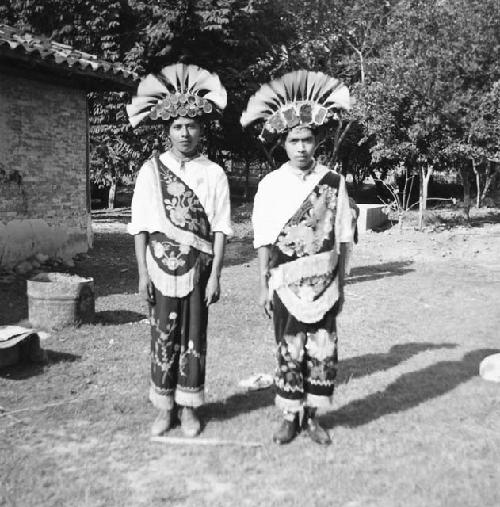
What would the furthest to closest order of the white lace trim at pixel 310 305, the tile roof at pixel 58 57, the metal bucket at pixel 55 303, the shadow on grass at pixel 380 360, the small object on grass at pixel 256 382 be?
the tile roof at pixel 58 57 → the metal bucket at pixel 55 303 → the shadow on grass at pixel 380 360 → the small object on grass at pixel 256 382 → the white lace trim at pixel 310 305

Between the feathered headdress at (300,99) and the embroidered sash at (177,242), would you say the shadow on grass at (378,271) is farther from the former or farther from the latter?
the embroidered sash at (177,242)

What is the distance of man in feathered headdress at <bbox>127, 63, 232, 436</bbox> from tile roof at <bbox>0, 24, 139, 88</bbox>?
5.50 metres

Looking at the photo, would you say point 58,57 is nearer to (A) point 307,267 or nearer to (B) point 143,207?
(B) point 143,207

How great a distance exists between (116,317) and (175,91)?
3.80 metres

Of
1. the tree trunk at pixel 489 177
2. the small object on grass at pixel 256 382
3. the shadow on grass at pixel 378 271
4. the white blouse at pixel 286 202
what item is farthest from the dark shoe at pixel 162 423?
the tree trunk at pixel 489 177

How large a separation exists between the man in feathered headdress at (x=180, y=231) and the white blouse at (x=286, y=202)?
257 mm

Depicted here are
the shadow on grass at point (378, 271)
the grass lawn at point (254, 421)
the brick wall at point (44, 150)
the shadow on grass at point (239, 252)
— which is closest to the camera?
the grass lawn at point (254, 421)

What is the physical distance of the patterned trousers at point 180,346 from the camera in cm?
373

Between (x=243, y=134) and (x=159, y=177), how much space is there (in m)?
20.8

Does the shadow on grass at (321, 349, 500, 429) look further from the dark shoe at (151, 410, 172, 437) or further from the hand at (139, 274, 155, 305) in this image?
the hand at (139, 274, 155, 305)

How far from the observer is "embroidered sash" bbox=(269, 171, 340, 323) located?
12.0ft

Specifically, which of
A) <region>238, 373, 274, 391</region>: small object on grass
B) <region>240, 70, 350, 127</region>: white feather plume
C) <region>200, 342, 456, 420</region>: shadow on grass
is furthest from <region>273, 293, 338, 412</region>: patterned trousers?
<region>240, 70, 350, 127</region>: white feather plume

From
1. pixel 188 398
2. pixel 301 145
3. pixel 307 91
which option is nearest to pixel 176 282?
pixel 188 398

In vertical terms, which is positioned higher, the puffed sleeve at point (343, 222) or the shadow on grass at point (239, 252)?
the puffed sleeve at point (343, 222)
